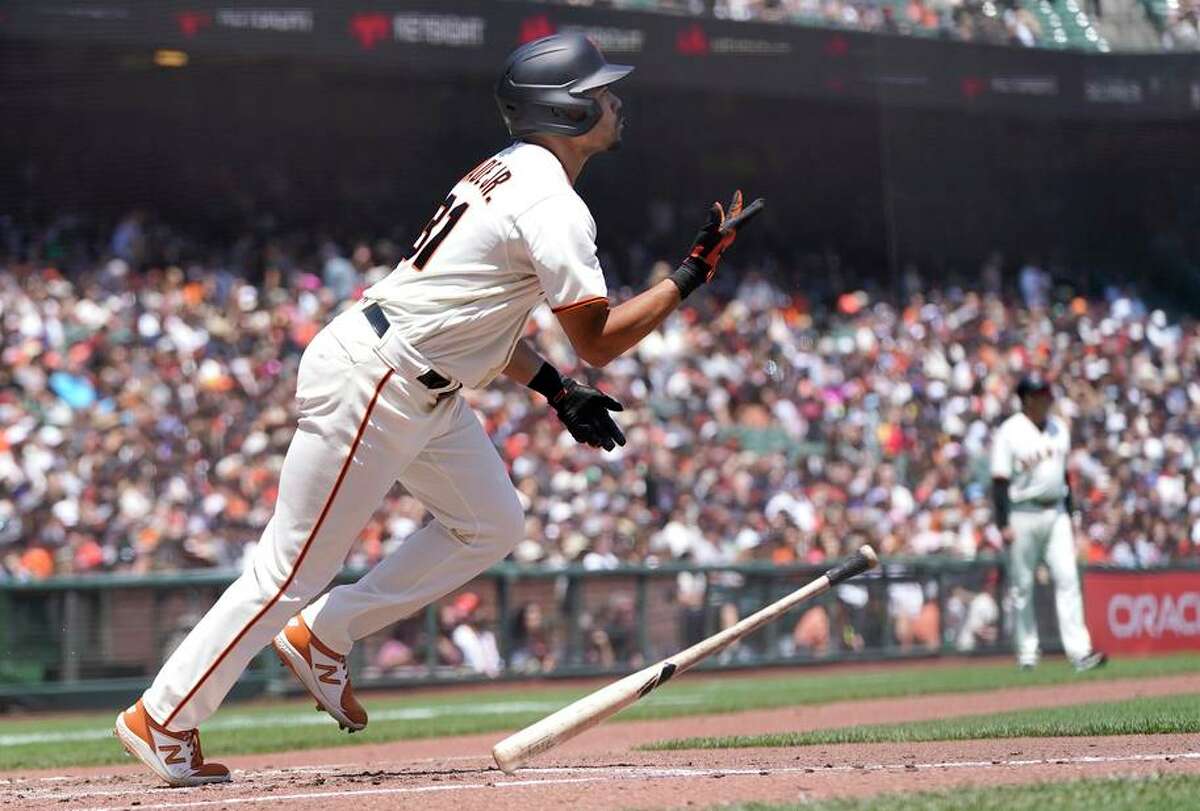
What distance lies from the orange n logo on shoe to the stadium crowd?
27.3 feet

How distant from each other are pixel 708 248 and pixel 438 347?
784mm

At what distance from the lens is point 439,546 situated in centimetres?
545

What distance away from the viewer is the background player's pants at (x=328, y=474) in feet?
16.3

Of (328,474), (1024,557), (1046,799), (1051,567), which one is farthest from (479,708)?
(1046,799)

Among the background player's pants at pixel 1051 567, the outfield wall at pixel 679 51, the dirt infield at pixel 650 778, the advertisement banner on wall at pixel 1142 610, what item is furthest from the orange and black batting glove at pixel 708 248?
the outfield wall at pixel 679 51

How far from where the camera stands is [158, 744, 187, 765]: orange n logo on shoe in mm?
5057

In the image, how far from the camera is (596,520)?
52.2 feet

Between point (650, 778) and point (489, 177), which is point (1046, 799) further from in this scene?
point (489, 177)

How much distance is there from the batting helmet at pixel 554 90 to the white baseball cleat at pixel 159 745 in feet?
6.28

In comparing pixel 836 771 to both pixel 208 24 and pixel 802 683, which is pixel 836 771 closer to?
pixel 802 683

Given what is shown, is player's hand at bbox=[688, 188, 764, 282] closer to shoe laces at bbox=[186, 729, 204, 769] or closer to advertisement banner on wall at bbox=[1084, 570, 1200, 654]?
A: shoe laces at bbox=[186, 729, 204, 769]

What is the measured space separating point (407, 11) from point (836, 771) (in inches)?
637

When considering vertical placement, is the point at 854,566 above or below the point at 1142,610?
above

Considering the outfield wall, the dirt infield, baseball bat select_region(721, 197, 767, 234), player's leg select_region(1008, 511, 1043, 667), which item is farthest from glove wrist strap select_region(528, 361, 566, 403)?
the outfield wall
